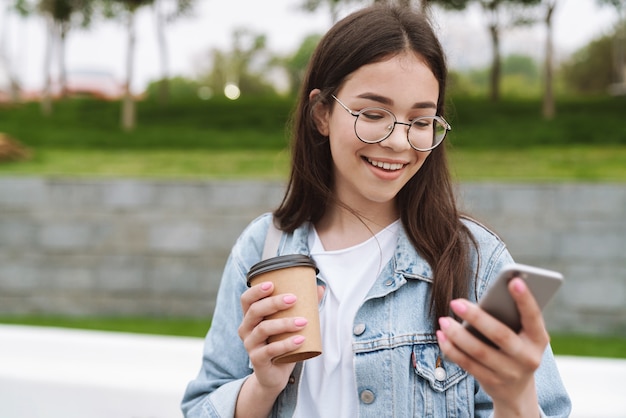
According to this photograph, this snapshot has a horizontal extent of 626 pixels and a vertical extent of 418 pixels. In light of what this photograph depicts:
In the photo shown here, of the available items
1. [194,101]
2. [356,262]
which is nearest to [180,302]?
[356,262]

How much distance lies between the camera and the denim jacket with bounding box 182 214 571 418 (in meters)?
1.32

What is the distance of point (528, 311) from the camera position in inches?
38.7

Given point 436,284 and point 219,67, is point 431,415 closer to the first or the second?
point 436,284

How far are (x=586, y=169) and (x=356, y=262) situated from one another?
16.0 ft

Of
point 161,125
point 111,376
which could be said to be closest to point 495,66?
point 161,125

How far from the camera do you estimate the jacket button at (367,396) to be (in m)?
1.32

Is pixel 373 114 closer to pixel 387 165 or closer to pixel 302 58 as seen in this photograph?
pixel 387 165

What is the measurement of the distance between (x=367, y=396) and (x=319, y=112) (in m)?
0.60

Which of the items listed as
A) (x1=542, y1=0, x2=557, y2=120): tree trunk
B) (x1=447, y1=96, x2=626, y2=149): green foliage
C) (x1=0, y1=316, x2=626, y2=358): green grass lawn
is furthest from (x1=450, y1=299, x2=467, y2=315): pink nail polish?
(x1=542, y1=0, x2=557, y2=120): tree trunk

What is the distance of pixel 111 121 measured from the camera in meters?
9.65

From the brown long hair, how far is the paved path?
1053 mm

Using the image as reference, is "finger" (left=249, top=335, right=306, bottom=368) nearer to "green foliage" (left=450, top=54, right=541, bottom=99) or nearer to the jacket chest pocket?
the jacket chest pocket

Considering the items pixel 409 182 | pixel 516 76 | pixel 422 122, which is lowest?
pixel 409 182

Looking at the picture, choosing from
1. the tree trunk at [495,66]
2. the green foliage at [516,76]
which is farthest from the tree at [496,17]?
the green foliage at [516,76]
